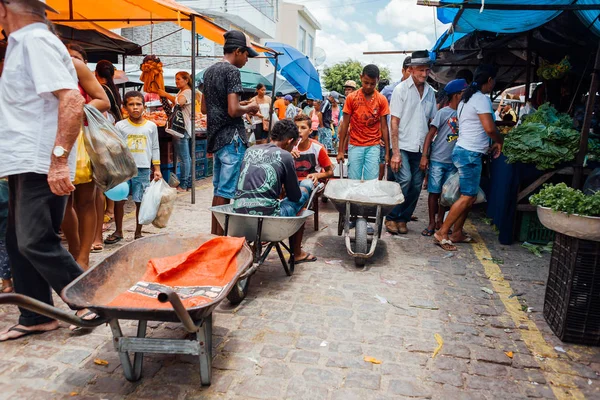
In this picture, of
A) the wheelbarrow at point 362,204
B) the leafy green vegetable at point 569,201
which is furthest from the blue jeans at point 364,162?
the leafy green vegetable at point 569,201

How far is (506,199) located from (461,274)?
5.36ft

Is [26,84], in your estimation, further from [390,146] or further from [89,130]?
[390,146]

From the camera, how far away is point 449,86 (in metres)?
6.55

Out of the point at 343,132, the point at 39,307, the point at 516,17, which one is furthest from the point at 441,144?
the point at 39,307

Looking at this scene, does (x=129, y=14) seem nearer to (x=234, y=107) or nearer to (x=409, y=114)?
(x=234, y=107)

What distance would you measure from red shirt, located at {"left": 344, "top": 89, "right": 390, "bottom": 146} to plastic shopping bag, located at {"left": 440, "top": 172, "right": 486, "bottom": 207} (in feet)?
3.69

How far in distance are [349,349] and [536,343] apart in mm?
1500

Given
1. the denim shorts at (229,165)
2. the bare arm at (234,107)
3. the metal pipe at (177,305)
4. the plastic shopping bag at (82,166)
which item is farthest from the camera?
the denim shorts at (229,165)

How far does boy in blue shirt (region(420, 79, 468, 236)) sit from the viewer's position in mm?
6430

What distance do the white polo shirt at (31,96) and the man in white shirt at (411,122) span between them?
4486 mm

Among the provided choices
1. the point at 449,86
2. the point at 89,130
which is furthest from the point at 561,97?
the point at 89,130

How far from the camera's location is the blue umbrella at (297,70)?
12.8 meters

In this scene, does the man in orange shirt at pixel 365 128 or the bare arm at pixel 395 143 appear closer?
the man in orange shirt at pixel 365 128

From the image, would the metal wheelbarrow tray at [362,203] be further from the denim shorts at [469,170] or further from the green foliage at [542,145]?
the green foliage at [542,145]
